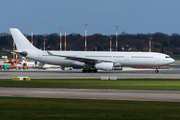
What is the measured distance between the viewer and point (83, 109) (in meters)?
17.4


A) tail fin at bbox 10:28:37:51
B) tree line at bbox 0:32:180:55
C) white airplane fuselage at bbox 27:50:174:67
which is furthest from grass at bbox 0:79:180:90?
tree line at bbox 0:32:180:55

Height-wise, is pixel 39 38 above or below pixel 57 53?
above

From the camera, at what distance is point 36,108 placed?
691 inches

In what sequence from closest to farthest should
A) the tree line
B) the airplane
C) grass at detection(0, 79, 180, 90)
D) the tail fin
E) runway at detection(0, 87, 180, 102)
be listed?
1. runway at detection(0, 87, 180, 102)
2. grass at detection(0, 79, 180, 90)
3. the airplane
4. the tail fin
5. the tree line

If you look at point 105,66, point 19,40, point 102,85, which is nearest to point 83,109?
point 102,85

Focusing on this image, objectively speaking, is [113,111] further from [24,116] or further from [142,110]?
[24,116]

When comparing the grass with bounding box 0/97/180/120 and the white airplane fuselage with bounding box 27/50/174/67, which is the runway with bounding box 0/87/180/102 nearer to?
the grass with bounding box 0/97/180/120

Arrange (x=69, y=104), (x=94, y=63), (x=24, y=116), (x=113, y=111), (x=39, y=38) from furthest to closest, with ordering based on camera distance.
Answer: (x=39, y=38)
(x=94, y=63)
(x=69, y=104)
(x=113, y=111)
(x=24, y=116)

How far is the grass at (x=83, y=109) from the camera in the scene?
49.8 ft

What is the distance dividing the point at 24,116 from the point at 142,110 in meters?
6.40

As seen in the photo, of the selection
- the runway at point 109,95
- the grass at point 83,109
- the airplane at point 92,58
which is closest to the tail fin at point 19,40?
the airplane at point 92,58

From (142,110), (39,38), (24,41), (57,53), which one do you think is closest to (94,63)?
(57,53)

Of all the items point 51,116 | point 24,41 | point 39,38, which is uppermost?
point 39,38

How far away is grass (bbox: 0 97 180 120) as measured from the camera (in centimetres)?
1519
